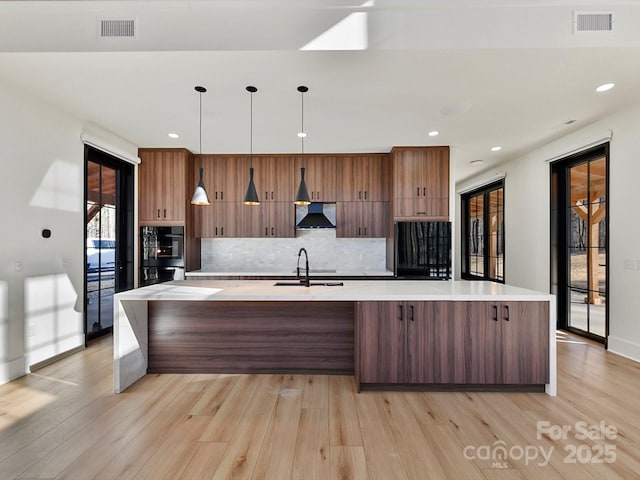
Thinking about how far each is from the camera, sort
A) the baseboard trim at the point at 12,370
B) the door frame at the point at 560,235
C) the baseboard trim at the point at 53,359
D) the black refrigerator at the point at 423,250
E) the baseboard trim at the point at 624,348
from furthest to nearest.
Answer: the black refrigerator at the point at 423,250 → the door frame at the point at 560,235 → the baseboard trim at the point at 624,348 → the baseboard trim at the point at 53,359 → the baseboard trim at the point at 12,370

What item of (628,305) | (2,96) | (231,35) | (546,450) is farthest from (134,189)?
(628,305)

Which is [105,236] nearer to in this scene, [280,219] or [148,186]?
[148,186]

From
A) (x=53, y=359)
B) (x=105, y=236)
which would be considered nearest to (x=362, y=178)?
(x=105, y=236)

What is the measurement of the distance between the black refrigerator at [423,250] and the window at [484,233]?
1963 mm

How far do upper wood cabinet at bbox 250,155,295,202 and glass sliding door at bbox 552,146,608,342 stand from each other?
3.82 m

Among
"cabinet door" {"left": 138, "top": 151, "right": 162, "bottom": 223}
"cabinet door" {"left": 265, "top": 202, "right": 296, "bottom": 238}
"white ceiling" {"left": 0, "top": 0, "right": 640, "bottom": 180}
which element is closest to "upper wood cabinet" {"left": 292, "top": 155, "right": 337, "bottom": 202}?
"cabinet door" {"left": 265, "top": 202, "right": 296, "bottom": 238}

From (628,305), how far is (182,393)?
4.47 meters

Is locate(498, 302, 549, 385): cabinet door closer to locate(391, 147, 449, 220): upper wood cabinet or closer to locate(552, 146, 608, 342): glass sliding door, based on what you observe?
locate(552, 146, 608, 342): glass sliding door

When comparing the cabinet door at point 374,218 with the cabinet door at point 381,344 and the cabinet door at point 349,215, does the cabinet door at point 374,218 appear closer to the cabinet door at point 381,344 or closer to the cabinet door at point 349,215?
the cabinet door at point 349,215

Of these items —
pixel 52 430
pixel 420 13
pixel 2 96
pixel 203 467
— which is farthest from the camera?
pixel 2 96

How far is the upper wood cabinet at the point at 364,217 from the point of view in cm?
489

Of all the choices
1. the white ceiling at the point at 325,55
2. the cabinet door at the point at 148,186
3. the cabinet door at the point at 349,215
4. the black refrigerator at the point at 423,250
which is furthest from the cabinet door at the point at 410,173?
the cabinet door at the point at 148,186

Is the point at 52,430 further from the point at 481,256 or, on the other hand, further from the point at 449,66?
the point at 481,256

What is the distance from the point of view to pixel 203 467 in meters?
1.68
